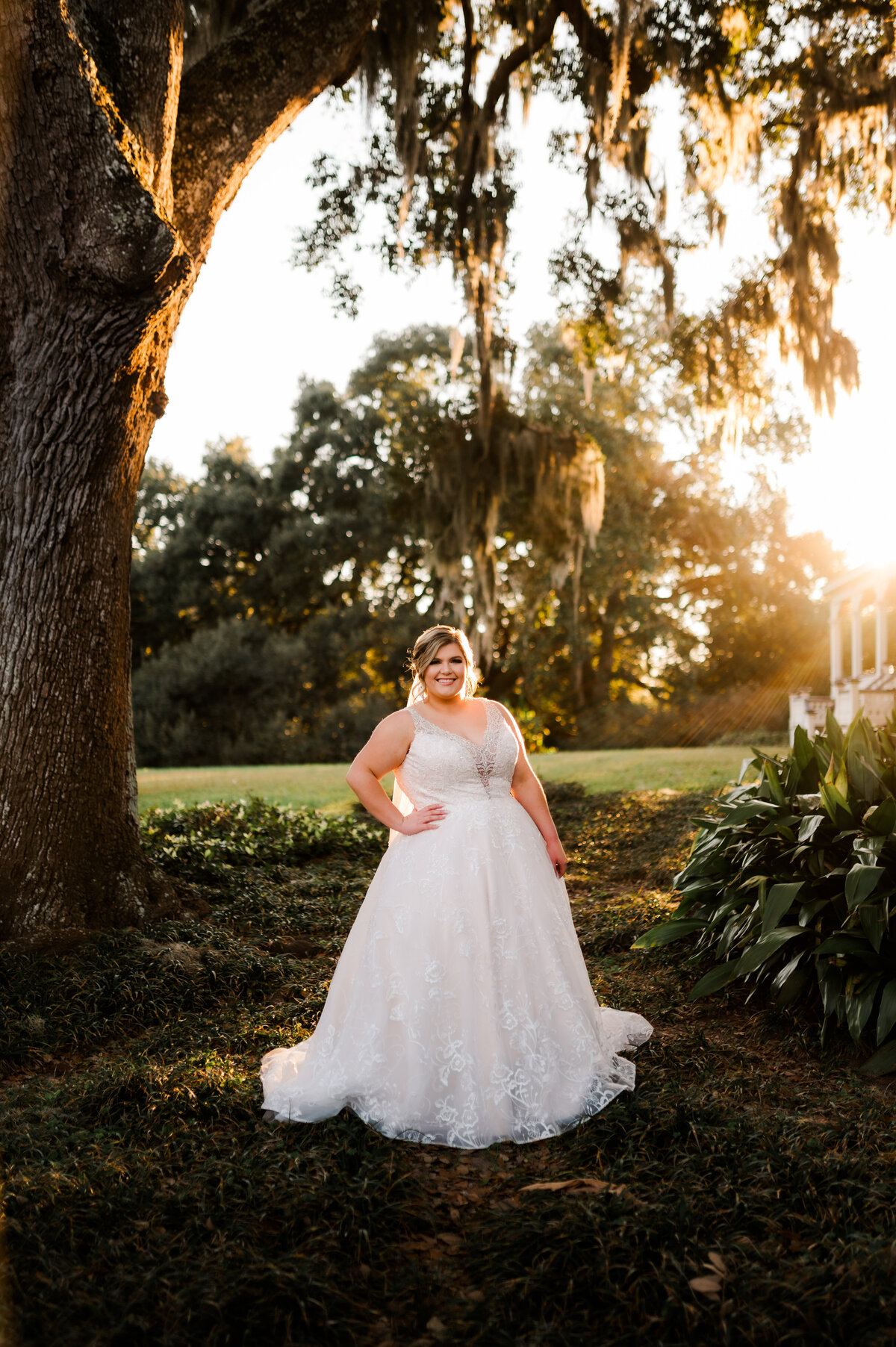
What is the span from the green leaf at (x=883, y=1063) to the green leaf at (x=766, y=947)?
1.87ft

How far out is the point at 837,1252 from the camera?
243 centimetres

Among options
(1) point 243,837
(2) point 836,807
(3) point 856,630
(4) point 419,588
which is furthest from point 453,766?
(4) point 419,588

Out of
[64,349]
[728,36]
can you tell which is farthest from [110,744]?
[728,36]

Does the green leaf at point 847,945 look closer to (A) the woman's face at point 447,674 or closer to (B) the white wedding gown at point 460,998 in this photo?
(B) the white wedding gown at point 460,998

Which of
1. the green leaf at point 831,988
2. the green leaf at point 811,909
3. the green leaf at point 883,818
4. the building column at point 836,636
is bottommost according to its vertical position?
the green leaf at point 831,988

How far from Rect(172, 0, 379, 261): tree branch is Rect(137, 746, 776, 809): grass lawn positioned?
7176 millimetres

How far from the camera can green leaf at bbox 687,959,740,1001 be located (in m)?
4.51

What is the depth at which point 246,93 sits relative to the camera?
5.89 metres

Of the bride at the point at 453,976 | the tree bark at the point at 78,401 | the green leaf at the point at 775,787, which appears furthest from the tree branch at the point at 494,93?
the bride at the point at 453,976

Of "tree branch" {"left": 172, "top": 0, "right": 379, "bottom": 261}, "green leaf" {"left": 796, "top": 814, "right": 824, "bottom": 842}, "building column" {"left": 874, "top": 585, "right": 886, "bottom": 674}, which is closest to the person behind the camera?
"green leaf" {"left": 796, "top": 814, "right": 824, "bottom": 842}

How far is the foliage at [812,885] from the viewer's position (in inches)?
156

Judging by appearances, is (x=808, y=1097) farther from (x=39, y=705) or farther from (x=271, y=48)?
(x=271, y=48)

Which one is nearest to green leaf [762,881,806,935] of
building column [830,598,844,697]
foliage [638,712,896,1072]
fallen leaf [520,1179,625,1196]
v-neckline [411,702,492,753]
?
foliage [638,712,896,1072]

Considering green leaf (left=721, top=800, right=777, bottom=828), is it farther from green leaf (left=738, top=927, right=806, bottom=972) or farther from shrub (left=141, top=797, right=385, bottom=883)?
shrub (left=141, top=797, right=385, bottom=883)
